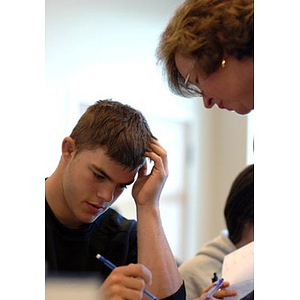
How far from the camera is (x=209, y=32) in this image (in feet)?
2.40

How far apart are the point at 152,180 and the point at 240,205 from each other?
0.83ft

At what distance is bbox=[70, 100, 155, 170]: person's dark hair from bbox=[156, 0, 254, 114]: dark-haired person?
0.08 m

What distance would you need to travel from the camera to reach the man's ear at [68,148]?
0.70 metres

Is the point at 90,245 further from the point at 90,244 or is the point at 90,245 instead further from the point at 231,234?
the point at 231,234

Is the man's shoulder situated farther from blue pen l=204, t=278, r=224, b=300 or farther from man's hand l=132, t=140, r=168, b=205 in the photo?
blue pen l=204, t=278, r=224, b=300

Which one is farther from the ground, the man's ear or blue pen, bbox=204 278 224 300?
the man's ear

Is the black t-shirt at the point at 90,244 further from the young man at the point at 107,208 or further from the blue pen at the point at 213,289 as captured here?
the blue pen at the point at 213,289

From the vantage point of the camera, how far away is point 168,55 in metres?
0.77

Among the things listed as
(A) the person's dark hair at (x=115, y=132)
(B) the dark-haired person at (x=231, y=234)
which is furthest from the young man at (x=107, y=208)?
(B) the dark-haired person at (x=231, y=234)

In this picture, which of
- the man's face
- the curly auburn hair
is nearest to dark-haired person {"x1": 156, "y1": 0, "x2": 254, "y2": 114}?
the curly auburn hair

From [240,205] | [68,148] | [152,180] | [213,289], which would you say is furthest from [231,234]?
[68,148]

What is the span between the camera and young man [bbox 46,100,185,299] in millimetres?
696

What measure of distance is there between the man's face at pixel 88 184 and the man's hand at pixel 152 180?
A: 0.10 ft

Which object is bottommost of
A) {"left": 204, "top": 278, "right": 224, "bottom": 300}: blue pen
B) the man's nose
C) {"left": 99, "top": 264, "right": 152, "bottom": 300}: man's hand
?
{"left": 204, "top": 278, "right": 224, "bottom": 300}: blue pen
